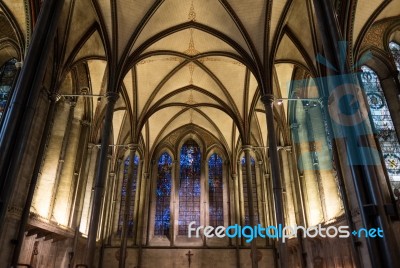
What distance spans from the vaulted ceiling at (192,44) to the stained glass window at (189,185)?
613 cm

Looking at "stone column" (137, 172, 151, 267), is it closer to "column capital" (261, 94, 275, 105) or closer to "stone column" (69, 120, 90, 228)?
"stone column" (69, 120, 90, 228)

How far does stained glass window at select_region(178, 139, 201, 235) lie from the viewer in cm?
2158

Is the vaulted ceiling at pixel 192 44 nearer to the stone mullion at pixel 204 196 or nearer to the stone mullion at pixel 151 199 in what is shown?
the stone mullion at pixel 151 199

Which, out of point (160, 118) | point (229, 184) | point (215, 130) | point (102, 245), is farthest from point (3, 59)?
point (229, 184)

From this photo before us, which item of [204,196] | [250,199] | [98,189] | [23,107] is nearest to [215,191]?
[204,196]

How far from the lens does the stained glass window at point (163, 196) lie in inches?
837

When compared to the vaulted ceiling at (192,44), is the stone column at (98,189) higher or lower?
lower

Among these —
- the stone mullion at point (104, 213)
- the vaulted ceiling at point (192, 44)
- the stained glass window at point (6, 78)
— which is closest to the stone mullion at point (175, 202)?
the stone mullion at point (104, 213)

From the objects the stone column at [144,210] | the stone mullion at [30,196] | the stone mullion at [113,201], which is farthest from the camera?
the stone mullion at [113,201]

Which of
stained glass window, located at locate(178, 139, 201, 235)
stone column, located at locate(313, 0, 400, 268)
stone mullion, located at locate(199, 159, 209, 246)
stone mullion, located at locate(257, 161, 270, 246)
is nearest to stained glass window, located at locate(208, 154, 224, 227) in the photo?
stone mullion, located at locate(199, 159, 209, 246)

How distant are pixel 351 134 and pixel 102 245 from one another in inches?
710

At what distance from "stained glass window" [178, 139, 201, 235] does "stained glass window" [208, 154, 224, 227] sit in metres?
0.87

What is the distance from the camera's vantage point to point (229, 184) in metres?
22.4

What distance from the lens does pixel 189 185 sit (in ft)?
74.2
